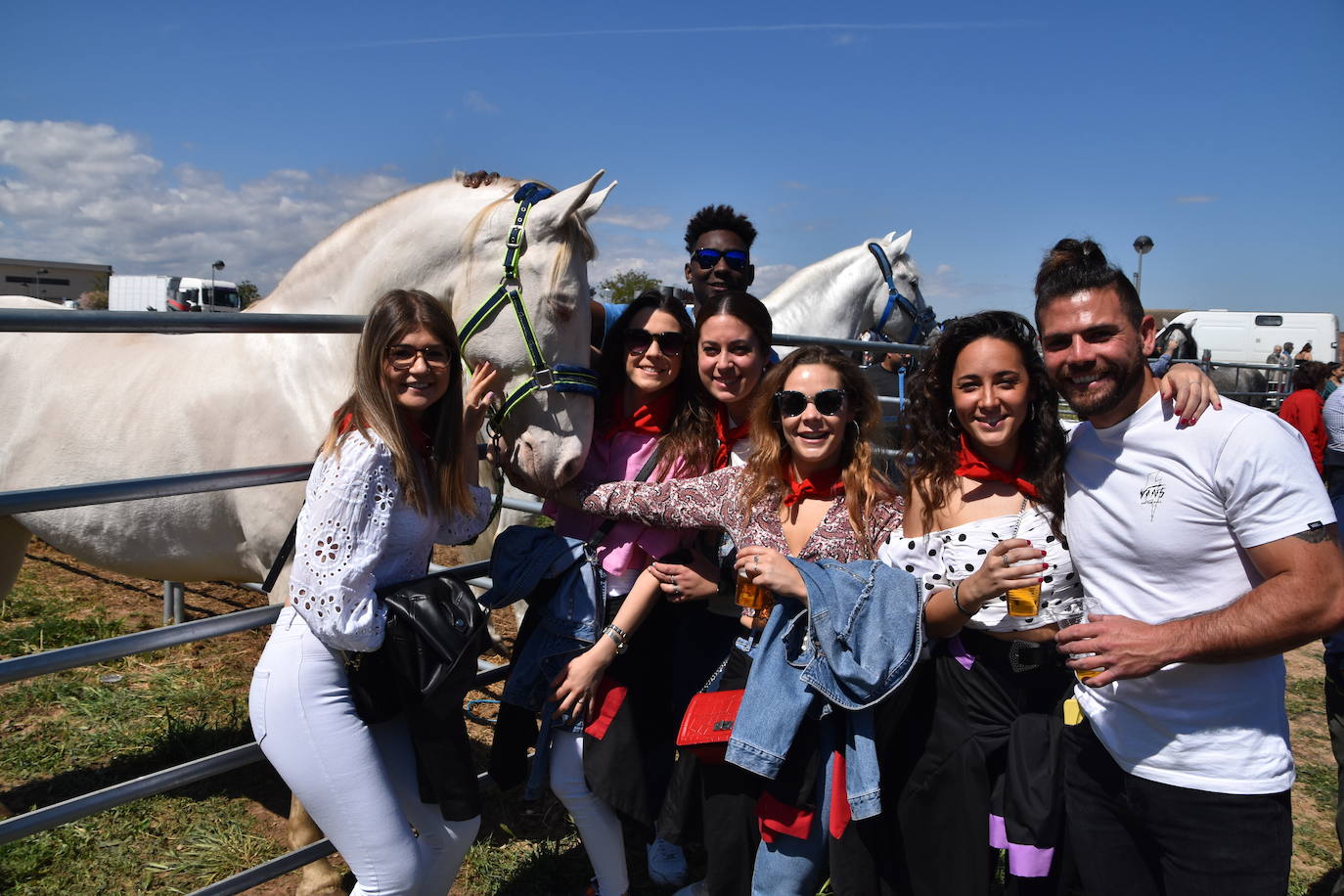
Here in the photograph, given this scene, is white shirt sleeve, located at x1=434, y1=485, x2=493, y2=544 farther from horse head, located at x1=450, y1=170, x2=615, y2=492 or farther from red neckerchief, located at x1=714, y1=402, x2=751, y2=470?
red neckerchief, located at x1=714, y1=402, x2=751, y2=470

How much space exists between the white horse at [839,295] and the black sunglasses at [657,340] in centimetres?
392

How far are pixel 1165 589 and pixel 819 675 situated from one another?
Result: 0.79m

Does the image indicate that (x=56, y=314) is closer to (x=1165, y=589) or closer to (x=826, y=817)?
(x=826, y=817)

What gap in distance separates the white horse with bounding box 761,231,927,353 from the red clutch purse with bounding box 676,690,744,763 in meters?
4.50

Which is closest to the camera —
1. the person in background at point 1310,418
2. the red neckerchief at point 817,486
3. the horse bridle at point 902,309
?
the red neckerchief at point 817,486

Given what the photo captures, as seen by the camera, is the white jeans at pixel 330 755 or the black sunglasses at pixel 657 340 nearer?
the white jeans at pixel 330 755

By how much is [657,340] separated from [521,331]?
1.51ft

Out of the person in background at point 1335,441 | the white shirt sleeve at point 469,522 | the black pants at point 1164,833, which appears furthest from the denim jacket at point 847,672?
the person in background at point 1335,441

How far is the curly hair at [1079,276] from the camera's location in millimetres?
1805

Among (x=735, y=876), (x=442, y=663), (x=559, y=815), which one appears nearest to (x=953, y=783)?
(x=735, y=876)

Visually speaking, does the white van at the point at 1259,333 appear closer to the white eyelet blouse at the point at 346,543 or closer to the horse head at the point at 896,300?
the horse head at the point at 896,300

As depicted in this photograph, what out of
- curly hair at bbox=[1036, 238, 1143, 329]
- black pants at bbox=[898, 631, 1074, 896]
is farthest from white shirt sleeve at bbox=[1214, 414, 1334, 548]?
black pants at bbox=[898, 631, 1074, 896]

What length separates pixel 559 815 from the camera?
3.31m

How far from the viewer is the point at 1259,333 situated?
78.5 ft
